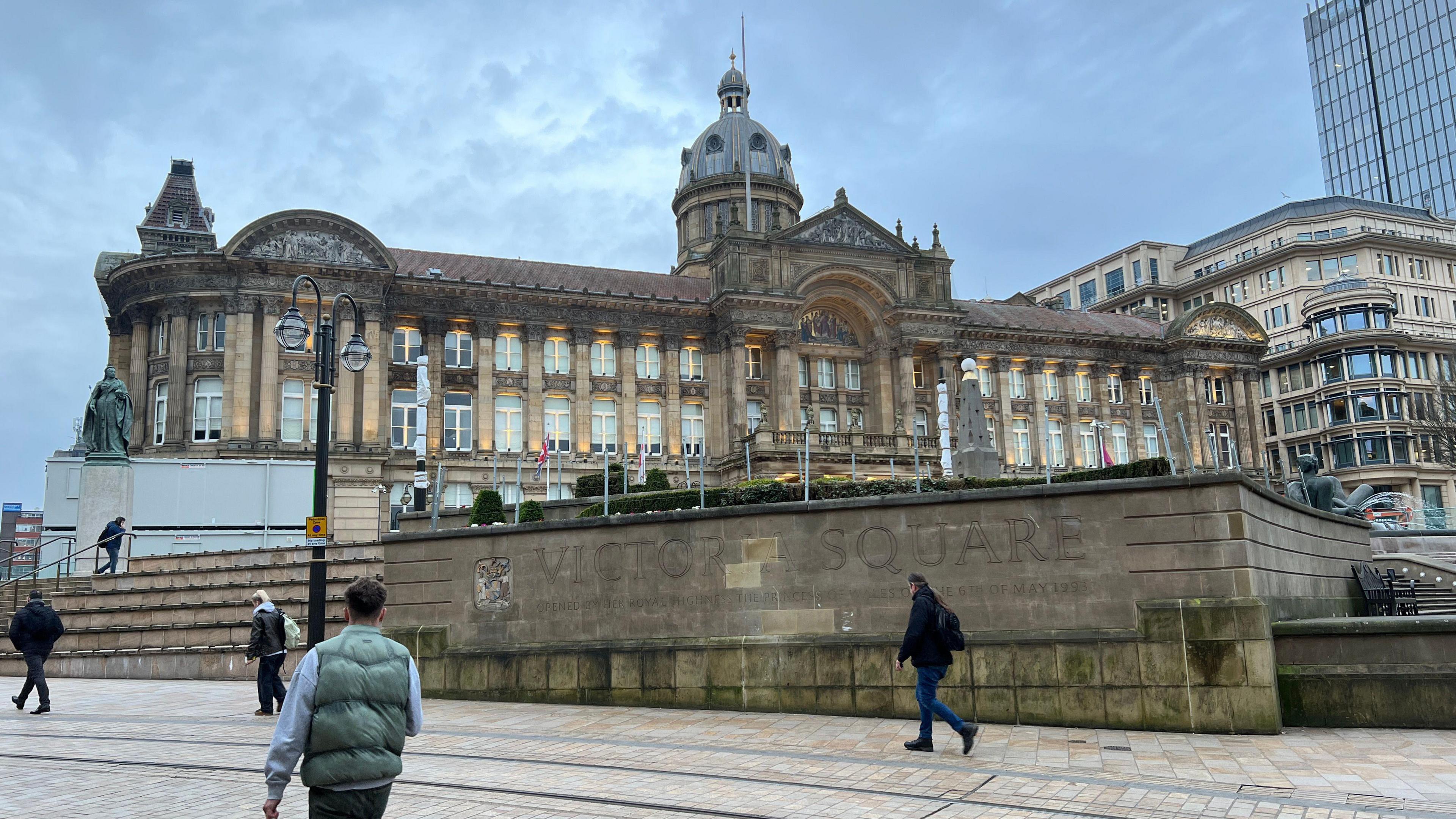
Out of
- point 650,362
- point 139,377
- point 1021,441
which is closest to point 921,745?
point 650,362

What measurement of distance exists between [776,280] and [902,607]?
41.9m

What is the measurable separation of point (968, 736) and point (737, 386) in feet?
145

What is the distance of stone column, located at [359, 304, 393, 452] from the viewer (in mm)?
48719

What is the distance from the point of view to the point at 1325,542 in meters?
19.0

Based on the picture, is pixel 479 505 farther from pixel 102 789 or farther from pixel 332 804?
pixel 332 804

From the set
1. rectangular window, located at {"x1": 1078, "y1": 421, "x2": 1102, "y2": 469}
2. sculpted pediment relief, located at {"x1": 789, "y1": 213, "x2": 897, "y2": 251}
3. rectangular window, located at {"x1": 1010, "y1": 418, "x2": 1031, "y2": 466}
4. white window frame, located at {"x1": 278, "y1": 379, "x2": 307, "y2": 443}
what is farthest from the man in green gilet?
rectangular window, located at {"x1": 1078, "y1": 421, "x2": 1102, "y2": 469}

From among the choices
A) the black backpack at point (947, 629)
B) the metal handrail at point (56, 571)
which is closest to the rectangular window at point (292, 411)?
the metal handrail at point (56, 571)

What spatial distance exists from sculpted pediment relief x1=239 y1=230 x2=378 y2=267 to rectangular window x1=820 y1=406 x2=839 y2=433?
24.1m

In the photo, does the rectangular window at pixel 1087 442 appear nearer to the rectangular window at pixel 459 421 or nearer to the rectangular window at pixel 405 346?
the rectangular window at pixel 459 421

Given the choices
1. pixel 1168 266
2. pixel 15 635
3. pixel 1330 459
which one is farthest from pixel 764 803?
pixel 1168 266

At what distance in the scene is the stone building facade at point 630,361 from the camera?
48125mm

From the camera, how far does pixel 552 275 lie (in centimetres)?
5881

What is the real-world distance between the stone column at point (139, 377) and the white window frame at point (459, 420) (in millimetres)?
13056

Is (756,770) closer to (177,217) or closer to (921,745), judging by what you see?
(921,745)
